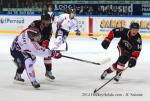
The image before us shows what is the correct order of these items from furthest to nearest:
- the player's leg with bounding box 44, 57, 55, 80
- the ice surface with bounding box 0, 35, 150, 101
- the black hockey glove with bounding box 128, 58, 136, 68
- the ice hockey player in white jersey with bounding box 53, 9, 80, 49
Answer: the ice hockey player in white jersey with bounding box 53, 9, 80, 49, the player's leg with bounding box 44, 57, 55, 80, the black hockey glove with bounding box 128, 58, 136, 68, the ice surface with bounding box 0, 35, 150, 101

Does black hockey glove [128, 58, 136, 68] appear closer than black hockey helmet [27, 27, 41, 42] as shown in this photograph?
No

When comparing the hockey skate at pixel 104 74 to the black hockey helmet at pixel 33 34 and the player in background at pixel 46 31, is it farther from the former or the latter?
the black hockey helmet at pixel 33 34

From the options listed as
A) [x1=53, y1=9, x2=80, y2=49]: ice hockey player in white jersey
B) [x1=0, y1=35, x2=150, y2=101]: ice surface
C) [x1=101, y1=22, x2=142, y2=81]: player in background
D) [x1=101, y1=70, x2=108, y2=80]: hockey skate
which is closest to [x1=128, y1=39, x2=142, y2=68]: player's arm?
[x1=101, y1=22, x2=142, y2=81]: player in background

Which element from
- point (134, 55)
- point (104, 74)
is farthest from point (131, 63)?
point (104, 74)

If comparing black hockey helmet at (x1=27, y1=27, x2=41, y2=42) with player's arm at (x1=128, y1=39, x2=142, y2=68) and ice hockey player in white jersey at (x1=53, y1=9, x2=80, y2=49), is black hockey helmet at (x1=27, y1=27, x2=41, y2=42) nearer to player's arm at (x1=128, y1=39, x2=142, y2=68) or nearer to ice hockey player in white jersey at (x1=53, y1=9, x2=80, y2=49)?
player's arm at (x1=128, y1=39, x2=142, y2=68)

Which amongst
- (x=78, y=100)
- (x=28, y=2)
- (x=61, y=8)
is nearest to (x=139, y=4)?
(x=61, y=8)

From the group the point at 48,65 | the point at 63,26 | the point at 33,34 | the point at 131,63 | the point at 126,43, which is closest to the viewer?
the point at 33,34

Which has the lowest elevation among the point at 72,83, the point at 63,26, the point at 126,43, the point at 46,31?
the point at 72,83

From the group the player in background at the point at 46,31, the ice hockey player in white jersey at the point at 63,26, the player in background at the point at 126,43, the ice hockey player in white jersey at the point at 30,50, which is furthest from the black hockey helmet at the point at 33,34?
the ice hockey player in white jersey at the point at 63,26

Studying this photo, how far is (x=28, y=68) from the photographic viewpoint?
5348 millimetres

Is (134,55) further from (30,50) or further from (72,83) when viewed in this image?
(30,50)

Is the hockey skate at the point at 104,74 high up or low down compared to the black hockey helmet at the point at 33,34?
down

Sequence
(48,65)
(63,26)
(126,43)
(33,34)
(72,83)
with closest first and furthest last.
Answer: (33,34), (126,43), (72,83), (48,65), (63,26)

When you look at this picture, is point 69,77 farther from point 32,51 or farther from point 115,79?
point 32,51
